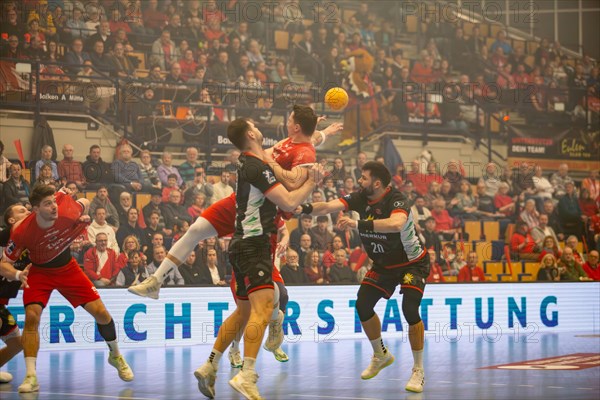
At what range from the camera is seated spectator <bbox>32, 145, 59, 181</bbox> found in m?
14.4

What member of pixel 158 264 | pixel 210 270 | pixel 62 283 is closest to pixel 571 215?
pixel 210 270

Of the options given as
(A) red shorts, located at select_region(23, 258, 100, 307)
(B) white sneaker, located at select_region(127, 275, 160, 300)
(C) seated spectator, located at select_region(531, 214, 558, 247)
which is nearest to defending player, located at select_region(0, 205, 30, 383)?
(A) red shorts, located at select_region(23, 258, 100, 307)

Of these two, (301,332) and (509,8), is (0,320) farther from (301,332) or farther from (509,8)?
(509,8)

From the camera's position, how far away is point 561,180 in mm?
19656

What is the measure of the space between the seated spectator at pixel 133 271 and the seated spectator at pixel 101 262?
12cm

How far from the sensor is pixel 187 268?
14156 mm

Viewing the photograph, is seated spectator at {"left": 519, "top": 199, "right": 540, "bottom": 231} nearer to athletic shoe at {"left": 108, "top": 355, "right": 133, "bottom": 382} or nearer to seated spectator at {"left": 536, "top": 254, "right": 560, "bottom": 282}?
seated spectator at {"left": 536, "top": 254, "right": 560, "bottom": 282}

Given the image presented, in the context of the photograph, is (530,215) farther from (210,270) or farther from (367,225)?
(367,225)

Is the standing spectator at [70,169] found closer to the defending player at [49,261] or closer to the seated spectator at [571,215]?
the defending player at [49,261]

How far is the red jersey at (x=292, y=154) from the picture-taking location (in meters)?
7.66

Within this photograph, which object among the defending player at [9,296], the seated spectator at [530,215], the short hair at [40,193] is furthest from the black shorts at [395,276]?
the seated spectator at [530,215]

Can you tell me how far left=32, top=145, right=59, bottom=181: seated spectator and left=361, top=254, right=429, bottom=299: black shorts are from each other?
7.20 m

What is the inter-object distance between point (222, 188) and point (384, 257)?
721 centimetres

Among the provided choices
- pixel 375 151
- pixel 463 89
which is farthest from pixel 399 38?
pixel 375 151
